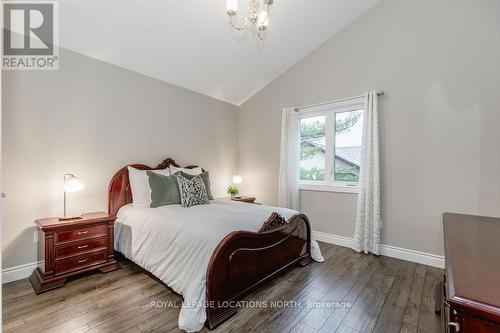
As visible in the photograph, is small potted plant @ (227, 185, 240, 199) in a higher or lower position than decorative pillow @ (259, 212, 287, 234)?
higher

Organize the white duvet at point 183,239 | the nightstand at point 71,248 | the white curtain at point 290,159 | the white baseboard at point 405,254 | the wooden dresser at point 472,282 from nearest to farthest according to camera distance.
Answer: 1. the wooden dresser at point 472,282
2. the white duvet at point 183,239
3. the nightstand at point 71,248
4. the white baseboard at point 405,254
5. the white curtain at point 290,159

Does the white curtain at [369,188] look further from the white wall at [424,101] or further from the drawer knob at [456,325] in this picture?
the drawer knob at [456,325]

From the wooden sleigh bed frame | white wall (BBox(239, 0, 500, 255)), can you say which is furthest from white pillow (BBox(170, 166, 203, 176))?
white wall (BBox(239, 0, 500, 255))

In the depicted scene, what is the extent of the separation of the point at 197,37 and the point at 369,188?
9.73 ft

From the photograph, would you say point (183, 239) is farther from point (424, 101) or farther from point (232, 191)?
point (424, 101)

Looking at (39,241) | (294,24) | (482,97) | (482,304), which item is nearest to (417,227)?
(482,97)

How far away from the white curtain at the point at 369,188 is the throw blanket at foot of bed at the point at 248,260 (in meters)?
0.96

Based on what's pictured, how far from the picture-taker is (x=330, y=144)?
12.4 ft

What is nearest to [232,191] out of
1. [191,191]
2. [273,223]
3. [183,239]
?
[191,191]

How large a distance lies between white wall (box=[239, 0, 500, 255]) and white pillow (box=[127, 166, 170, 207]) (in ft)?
8.27

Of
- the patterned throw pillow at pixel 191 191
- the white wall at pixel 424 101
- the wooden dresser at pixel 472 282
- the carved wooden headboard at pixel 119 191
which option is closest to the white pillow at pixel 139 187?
the carved wooden headboard at pixel 119 191

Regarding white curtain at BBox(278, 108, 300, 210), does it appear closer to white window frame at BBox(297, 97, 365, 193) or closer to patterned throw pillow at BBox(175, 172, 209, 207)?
white window frame at BBox(297, 97, 365, 193)

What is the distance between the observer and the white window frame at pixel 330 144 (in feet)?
11.6

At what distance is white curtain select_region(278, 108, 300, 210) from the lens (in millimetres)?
3982
